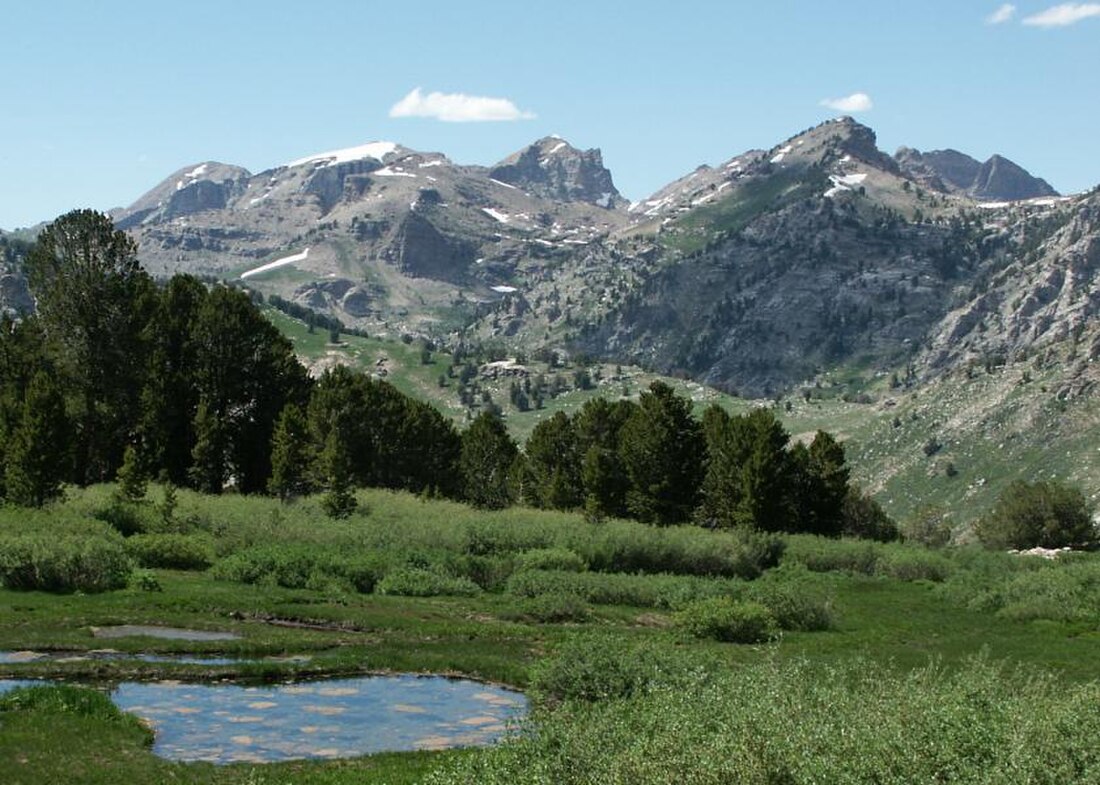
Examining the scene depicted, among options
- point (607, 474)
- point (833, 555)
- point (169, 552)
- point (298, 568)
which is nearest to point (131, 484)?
point (169, 552)

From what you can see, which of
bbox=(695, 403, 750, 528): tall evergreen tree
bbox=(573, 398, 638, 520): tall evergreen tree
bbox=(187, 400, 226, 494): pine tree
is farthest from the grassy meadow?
bbox=(573, 398, 638, 520): tall evergreen tree

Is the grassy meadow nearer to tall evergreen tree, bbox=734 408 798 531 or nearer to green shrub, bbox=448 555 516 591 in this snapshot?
green shrub, bbox=448 555 516 591

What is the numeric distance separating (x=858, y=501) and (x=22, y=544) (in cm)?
10013

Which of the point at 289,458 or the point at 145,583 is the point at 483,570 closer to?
the point at 145,583

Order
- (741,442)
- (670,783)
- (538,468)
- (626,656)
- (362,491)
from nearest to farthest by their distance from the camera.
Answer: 1. (670,783)
2. (626,656)
3. (362,491)
4. (741,442)
5. (538,468)

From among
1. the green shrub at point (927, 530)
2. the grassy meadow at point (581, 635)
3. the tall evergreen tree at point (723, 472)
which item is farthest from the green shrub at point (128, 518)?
the green shrub at point (927, 530)

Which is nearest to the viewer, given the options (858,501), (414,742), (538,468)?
(414,742)

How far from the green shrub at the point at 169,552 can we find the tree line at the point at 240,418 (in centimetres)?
1786

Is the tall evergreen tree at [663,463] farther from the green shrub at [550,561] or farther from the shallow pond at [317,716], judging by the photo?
the shallow pond at [317,716]

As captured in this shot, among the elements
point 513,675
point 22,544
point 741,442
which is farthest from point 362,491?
point 513,675

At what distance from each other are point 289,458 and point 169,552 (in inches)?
1177

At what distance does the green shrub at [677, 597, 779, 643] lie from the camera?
131 feet

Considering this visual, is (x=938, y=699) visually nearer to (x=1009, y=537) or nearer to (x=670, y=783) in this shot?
(x=670, y=783)

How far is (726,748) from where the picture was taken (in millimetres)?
15477
